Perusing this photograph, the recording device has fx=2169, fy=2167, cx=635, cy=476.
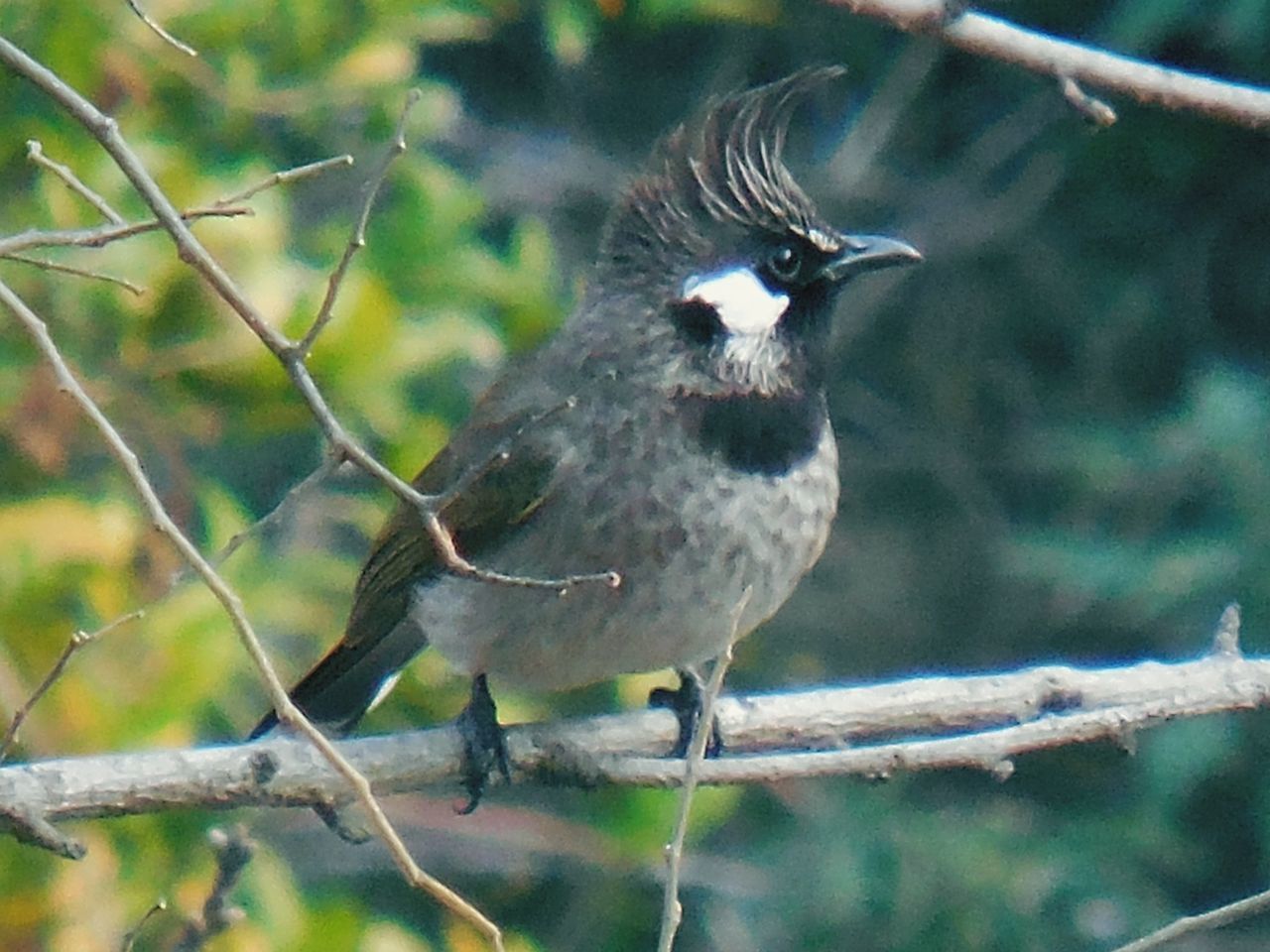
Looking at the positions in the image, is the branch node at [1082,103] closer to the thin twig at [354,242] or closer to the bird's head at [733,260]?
the bird's head at [733,260]

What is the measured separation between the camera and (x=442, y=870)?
593cm

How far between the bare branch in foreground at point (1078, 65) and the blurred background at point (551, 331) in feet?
4.32

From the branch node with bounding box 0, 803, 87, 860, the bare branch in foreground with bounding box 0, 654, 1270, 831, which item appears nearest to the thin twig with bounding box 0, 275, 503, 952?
the branch node with bounding box 0, 803, 87, 860

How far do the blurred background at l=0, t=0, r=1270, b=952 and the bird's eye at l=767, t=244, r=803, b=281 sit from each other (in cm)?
83

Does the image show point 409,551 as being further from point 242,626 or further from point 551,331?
point 242,626

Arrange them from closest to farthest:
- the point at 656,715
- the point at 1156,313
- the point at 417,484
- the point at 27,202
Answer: the point at 656,715
the point at 417,484
the point at 27,202
the point at 1156,313

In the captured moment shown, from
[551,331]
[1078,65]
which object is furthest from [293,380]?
[551,331]

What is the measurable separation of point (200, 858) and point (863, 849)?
8.33 feet

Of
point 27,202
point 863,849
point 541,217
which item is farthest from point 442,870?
point 27,202

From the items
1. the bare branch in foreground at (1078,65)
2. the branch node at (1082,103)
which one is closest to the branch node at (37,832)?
the bare branch in foreground at (1078,65)

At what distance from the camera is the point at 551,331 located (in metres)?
4.39

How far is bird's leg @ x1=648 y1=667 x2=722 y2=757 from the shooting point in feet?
11.1

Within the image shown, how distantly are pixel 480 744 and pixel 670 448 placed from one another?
0.54 meters

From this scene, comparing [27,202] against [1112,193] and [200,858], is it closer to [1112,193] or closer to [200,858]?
[200,858]
